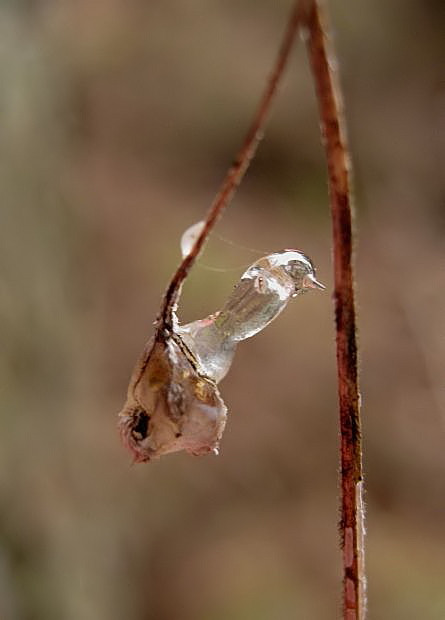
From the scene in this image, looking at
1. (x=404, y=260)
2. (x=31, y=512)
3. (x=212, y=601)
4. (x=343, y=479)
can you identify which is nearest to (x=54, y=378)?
(x=31, y=512)

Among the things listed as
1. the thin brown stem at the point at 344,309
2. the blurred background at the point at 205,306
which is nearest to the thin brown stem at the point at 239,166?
the thin brown stem at the point at 344,309

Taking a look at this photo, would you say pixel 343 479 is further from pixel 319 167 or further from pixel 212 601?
pixel 319 167

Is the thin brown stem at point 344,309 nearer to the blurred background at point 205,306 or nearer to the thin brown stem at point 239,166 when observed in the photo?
the thin brown stem at point 239,166

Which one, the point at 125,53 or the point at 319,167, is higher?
the point at 125,53

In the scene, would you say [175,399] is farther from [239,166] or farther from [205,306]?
[205,306]

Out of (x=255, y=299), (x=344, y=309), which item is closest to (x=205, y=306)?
(x=255, y=299)

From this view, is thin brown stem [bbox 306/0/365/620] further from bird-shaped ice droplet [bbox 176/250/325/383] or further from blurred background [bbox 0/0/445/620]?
blurred background [bbox 0/0/445/620]
